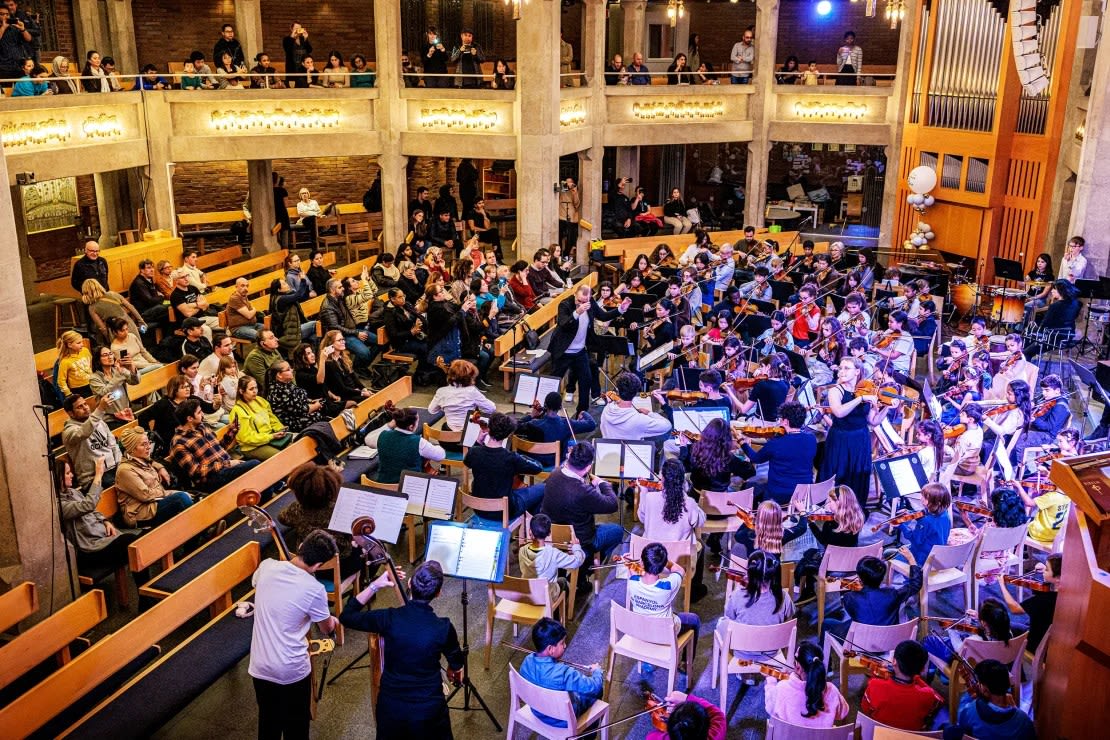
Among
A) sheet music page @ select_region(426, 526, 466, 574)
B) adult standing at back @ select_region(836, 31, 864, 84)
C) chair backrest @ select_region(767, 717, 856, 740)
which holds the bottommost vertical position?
chair backrest @ select_region(767, 717, 856, 740)

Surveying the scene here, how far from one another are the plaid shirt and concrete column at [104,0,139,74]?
11308mm

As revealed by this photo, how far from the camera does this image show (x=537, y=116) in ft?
51.6

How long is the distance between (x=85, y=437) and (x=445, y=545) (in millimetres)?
3164

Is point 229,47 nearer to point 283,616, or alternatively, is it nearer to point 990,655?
point 283,616

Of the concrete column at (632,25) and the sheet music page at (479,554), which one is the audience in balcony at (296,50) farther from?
the sheet music page at (479,554)

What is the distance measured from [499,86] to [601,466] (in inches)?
398

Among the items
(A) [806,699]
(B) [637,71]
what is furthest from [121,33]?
(A) [806,699]

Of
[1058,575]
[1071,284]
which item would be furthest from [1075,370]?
[1058,575]

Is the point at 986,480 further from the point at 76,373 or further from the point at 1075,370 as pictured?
the point at 76,373

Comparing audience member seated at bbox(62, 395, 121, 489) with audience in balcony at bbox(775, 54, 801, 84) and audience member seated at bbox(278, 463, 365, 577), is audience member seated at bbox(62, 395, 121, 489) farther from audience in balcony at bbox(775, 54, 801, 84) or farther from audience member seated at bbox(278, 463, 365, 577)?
audience in balcony at bbox(775, 54, 801, 84)

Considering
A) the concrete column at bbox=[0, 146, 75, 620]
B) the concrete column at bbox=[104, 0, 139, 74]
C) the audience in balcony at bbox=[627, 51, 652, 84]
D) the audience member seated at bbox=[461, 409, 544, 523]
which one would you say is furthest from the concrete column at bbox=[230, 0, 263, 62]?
the audience member seated at bbox=[461, 409, 544, 523]

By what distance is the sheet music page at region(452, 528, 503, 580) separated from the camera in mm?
5883

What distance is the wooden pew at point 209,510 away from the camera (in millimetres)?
6680

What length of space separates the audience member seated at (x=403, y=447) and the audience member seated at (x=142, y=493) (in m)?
1.49
